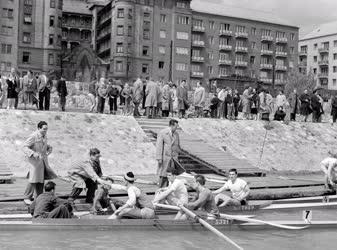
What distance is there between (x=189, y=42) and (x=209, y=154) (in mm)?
73709

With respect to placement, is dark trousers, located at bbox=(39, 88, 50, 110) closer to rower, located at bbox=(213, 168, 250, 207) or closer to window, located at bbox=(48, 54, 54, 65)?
rower, located at bbox=(213, 168, 250, 207)

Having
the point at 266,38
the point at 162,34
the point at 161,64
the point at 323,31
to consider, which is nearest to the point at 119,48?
the point at 161,64

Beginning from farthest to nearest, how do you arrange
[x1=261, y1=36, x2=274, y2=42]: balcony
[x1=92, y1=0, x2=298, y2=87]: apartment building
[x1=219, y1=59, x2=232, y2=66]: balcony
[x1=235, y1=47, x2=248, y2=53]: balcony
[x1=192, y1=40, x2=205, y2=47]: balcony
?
[x1=261, y1=36, x2=274, y2=42]: balcony → [x1=235, y1=47, x2=248, y2=53]: balcony → [x1=219, y1=59, x2=232, y2=66]: balcony → [x1=192, y1=40, x2=205, y2=47]: balcony → [x1=92, y1=0, x2=298, y2=87]: apartment building

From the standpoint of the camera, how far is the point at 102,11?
10294 centimetres

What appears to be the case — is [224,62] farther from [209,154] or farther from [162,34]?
[209,154]

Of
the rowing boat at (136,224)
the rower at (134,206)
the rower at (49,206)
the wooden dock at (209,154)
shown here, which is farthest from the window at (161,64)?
the rower at (49,206)

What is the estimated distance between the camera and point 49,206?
532 inches

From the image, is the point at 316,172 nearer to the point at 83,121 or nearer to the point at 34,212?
the point at 83,121

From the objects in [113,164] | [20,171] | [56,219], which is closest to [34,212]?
[56,219]

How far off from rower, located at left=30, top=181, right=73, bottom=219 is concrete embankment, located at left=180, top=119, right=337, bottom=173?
646 inches

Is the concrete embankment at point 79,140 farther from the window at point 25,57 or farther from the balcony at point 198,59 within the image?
the balcony at point 198,59

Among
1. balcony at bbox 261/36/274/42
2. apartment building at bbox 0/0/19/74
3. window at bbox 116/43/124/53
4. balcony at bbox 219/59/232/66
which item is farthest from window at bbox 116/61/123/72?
balcony at bbox 261/36/274/42

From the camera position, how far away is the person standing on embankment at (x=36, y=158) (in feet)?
47.8

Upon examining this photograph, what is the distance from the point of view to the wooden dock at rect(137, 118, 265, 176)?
25.8 meters
